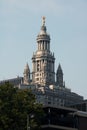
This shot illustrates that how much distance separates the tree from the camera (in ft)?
307

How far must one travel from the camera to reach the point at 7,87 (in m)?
97.8

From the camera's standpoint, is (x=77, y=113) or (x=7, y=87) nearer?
(x=7, y=87)

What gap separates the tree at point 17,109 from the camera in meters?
93.4

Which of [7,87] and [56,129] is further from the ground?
[7,87]

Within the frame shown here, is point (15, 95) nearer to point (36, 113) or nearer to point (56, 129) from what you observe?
point (36, 113)

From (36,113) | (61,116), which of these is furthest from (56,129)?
(36,113)

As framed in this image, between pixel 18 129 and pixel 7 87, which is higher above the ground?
pixel 7 87

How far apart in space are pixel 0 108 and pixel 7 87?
16.2 feet

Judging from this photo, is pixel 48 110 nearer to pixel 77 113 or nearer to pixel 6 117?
pixel 77 113

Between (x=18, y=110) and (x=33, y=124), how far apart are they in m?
4.37

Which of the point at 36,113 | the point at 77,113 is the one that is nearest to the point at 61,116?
the point at 77,113

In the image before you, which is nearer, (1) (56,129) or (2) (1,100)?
(2) (1,100)

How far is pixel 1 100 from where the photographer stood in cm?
9600

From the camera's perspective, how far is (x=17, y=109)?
94.9m
